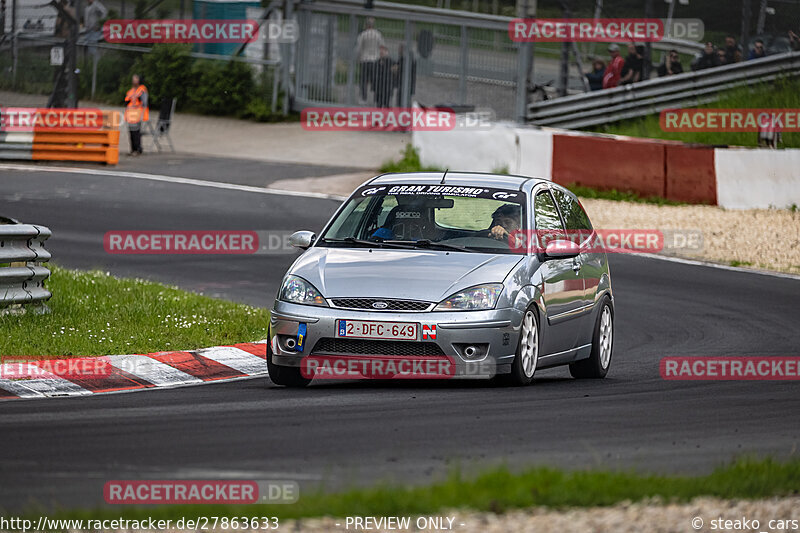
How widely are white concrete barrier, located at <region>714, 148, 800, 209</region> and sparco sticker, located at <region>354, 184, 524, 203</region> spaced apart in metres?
12.2

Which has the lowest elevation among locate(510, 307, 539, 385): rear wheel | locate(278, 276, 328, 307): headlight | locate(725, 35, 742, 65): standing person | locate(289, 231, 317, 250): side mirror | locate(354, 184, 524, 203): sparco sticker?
locate(510, 307, 539, 385): rear wheel

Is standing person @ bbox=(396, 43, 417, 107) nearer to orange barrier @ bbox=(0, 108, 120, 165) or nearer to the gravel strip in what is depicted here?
orange barrier @ bbox=(0, 108, 120, 165)

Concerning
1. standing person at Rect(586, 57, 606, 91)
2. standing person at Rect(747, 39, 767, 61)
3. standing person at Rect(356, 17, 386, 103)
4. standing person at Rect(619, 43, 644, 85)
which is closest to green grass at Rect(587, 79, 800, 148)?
standing person at Rect(747, 39, 767, 61)

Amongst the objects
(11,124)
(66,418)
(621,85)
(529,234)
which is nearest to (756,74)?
(621,85)

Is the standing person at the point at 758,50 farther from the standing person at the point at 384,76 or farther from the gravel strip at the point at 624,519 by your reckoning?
the gravel strip at the point at 624,519

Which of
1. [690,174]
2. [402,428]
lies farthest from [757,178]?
[402,428]

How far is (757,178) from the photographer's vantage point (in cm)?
2153

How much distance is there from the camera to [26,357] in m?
10.0

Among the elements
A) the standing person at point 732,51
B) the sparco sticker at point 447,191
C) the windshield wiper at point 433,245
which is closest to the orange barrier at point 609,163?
the standing person at point 732,51

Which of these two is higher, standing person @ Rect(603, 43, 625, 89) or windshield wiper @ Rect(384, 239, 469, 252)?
standing person @ Rect(603, 43, 625, 89)

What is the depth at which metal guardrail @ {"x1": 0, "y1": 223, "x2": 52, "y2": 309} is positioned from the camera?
11.1m

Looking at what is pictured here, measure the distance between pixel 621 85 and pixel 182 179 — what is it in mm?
9801

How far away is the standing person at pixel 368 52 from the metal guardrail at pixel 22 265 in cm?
2161

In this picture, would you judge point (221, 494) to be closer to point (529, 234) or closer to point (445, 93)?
point (529, 234)
